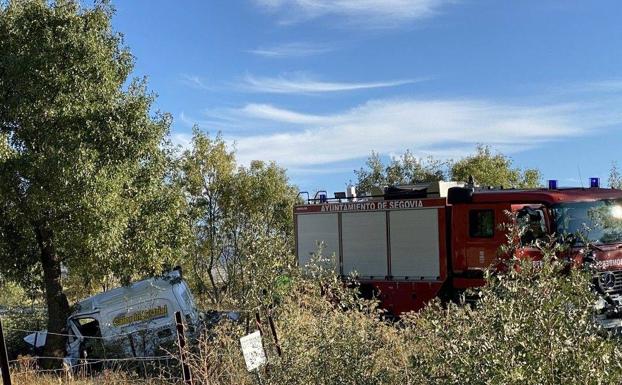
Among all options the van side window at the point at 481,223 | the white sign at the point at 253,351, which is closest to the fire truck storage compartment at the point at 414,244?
the van side window at the point at 481,223

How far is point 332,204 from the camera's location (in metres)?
15.0

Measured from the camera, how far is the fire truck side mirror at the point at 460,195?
1230 centimetres

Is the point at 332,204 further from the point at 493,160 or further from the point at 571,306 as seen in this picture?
the point at 493,160

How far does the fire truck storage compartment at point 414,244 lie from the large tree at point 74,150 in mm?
4910

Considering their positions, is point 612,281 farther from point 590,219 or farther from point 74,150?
point 74,150

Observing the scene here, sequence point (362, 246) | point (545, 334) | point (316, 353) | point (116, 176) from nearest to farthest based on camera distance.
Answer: point (545, 334) → point (316, 353) → point (116, 176) → point (362, 246)

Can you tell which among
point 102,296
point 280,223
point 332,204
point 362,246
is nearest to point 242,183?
point 280,223

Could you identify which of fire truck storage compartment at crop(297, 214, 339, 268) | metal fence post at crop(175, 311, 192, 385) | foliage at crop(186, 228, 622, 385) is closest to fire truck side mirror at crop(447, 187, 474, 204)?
fire truck storage compartment at crop(297, 214, 339, 268)

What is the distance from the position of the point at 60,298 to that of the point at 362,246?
6.31m

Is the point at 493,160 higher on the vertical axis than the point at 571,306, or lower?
higher

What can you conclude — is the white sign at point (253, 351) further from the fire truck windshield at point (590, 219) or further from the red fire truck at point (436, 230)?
the fire truck windshield at point (590, 219)

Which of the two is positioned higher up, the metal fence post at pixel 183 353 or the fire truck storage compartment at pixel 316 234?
the fire truck storage compartment at pixel 316 234

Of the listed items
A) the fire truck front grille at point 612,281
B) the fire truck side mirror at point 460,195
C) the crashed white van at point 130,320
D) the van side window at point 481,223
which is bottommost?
the crashed white van at point 130,320

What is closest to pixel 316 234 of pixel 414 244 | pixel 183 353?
pixel 414 244
